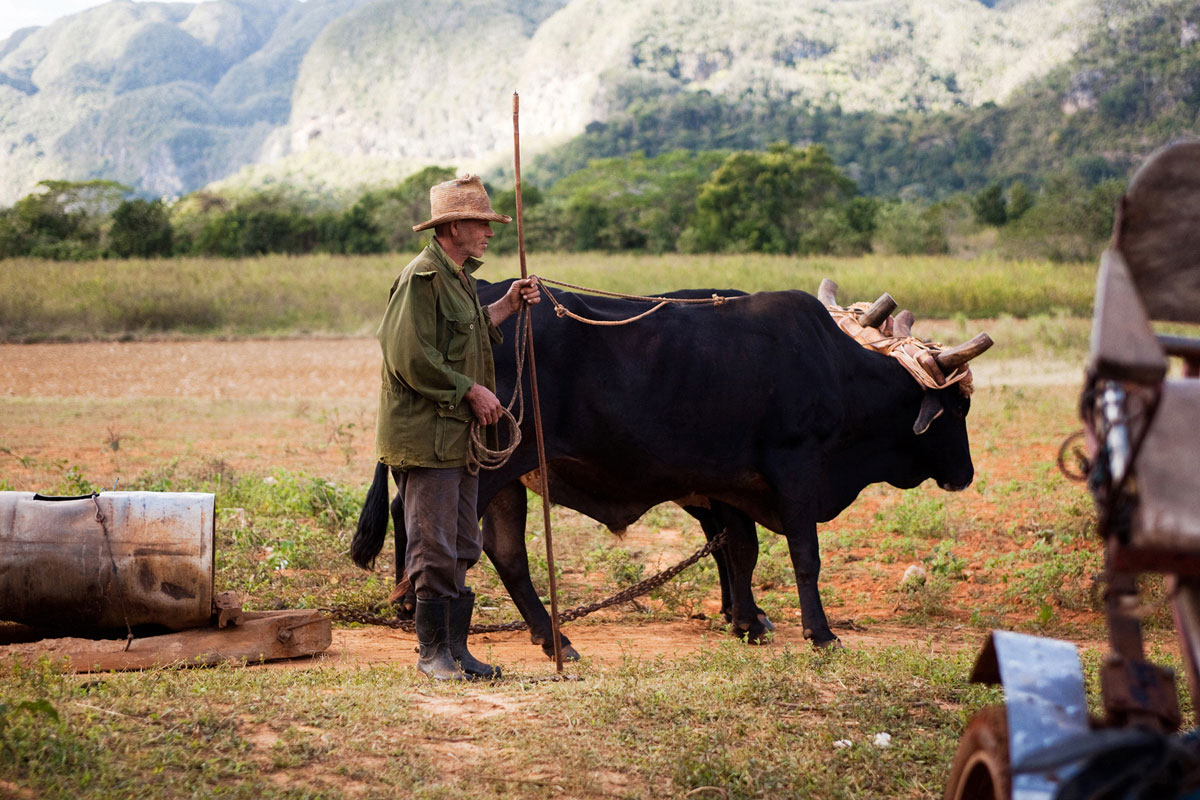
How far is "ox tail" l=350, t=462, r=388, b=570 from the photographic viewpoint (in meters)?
5.61

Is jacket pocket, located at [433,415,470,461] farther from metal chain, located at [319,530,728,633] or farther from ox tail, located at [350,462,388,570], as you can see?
metal chain, located at [319,530,728,633]

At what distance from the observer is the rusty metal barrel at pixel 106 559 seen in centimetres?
440

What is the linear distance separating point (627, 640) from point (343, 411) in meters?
8.15

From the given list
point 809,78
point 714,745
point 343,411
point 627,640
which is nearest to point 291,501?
point 627,640

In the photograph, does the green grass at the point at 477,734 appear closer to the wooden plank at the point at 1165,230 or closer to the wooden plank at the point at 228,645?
the wooden plank at the point at 228,645

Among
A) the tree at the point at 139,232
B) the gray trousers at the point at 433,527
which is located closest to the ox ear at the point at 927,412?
the gray trousers at the point at 433,527

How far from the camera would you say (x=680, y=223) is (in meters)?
42.6

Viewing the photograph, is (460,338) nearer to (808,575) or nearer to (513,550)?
(513,550)

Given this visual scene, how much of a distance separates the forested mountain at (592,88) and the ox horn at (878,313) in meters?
60.7

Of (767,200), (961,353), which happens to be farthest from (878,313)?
(767,200)

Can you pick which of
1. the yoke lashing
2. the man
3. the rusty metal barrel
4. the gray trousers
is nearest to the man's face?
the man

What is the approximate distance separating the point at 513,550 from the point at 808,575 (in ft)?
4.88

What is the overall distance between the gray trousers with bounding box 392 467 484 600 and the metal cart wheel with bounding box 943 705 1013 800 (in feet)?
8.46

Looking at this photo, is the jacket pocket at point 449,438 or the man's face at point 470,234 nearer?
the jacket pocket at point 449,438
